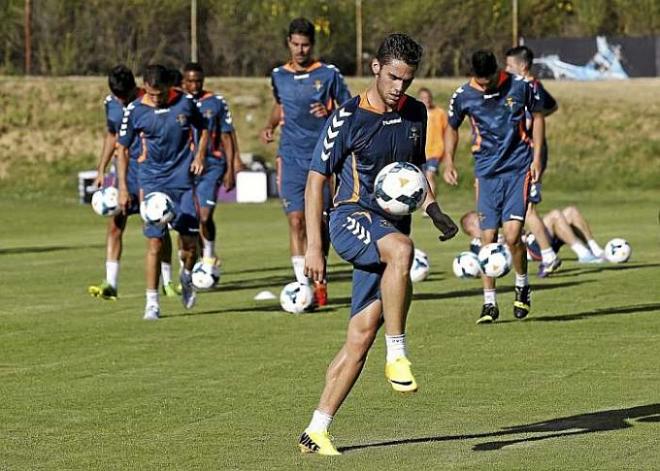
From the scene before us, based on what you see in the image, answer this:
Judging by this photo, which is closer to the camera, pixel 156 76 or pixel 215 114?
pixel 156 76

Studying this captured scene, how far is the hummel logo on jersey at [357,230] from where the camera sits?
8453mm

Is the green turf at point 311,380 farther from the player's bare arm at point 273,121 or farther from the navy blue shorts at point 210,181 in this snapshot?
the player's bare arm at point 273,121

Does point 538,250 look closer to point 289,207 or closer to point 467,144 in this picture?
point 289,207

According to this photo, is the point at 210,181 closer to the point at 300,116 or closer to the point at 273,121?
the point at 273,121

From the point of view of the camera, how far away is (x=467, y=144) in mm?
42562

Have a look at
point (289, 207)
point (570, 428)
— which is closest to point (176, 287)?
point (289, 207)

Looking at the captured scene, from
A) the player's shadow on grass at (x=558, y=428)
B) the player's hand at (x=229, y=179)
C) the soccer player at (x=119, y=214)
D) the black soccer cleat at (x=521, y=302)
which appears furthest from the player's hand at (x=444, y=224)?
the player's hand at (x=229, y=179)

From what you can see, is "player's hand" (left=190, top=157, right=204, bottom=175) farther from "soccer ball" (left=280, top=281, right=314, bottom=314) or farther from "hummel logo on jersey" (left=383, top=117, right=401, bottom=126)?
"hummel logo on jersey" (left=383, top=117, right=401, bottom=126)

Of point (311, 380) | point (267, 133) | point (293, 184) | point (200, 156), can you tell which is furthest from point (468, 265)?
point (311, 380)

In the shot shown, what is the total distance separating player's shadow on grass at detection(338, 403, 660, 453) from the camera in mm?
8664

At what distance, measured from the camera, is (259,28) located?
185 ft

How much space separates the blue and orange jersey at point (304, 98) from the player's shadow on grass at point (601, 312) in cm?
287

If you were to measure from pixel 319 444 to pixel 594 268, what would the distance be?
11.3 metres

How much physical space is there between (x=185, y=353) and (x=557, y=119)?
1297 inches
